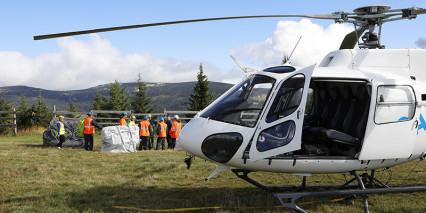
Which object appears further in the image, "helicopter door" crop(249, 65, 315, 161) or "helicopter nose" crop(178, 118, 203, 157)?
→ "helicopter nose" crop(178, 118, 203, 157)

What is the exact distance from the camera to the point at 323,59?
6359 mm

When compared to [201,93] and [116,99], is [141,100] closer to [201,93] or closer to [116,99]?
[116,99]

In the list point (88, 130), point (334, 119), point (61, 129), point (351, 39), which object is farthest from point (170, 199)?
point (61, 129)

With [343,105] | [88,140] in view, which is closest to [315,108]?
[343,105]

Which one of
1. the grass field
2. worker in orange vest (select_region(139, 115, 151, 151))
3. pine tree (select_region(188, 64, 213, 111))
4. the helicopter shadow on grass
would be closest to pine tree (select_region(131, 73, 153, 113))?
pine tree (select_region(188, 64, 213, 111))

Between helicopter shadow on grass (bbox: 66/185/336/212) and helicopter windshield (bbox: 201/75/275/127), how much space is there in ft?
5.84

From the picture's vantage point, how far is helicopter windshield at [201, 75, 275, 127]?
17.1 ft

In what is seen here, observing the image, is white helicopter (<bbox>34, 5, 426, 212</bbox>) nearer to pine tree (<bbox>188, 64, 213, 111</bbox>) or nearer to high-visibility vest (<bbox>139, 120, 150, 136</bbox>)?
high-visibility vest (<bbox>139, 120, 150, 136</bbox>)

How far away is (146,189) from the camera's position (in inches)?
307

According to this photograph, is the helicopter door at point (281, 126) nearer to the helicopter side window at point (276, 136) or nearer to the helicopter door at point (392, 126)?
the helicopter side window at point (276, 136)

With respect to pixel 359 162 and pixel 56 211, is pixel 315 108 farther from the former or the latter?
pixel 56 211

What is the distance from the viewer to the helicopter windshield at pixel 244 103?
17.1ft

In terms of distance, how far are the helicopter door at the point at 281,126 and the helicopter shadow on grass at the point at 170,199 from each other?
1554 millimetres

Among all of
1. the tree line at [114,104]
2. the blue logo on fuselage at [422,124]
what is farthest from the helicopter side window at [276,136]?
the tree line at [114,104]
